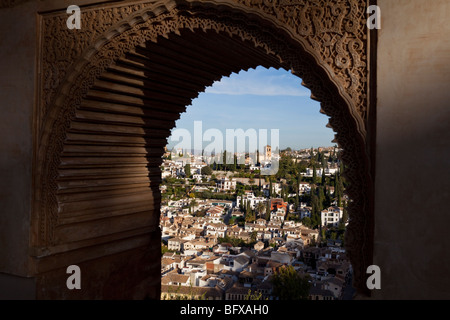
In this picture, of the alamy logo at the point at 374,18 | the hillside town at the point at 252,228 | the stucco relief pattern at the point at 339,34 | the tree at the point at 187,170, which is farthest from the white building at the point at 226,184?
the alamy logo at the point at 374,18

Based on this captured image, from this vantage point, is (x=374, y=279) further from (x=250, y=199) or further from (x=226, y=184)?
(x=226, y=184)

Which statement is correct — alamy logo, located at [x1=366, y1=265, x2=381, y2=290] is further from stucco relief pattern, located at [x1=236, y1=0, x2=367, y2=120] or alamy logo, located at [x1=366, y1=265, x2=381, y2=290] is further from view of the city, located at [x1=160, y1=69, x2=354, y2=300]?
view of the city, located at [x1=160, y1=69, x2=354, y2=300]

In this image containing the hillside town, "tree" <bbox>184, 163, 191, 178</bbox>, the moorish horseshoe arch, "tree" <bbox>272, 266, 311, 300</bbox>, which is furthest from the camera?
"tree" <bbox>184, 163, 191, 178</bbox>

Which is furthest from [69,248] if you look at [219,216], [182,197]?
[182,197]

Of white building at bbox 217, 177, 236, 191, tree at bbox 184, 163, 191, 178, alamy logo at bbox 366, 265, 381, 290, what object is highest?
alamy logo at bbox 366, 265, 381, 290

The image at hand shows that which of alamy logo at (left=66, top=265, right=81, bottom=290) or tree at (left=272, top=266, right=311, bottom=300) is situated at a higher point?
alamy logo at (left=66, top=265, right=81, bottom=290)

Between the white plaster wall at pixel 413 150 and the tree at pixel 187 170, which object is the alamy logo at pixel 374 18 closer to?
the white plaster wall at pixel 413 150

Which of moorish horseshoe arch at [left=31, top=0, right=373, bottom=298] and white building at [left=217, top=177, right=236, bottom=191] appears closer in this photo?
moorish horseshoe arch at [left=31, top=0, right=373, bottom=298]

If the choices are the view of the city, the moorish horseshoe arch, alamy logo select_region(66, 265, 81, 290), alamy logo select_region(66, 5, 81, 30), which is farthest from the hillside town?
alamy logo select_region(66, 5, 81, 30)
